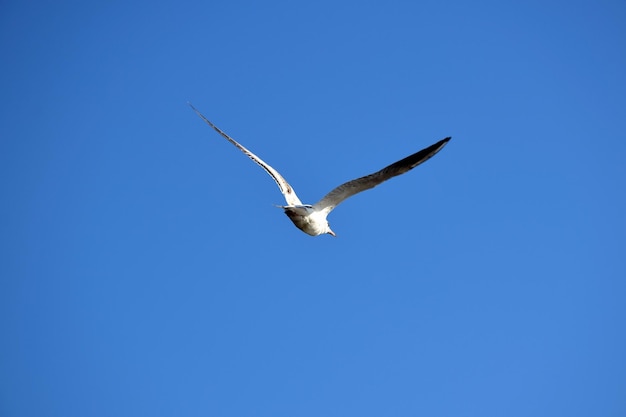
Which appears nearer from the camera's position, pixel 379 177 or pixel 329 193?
pixel 379 177

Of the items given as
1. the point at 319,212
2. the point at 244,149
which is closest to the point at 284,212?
the point at 319,212

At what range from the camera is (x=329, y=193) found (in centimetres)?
1485

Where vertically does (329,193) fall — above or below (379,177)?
above

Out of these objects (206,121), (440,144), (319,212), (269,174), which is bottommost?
(440,144)

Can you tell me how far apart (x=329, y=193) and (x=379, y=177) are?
5.73 ft

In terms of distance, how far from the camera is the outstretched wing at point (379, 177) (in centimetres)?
1288

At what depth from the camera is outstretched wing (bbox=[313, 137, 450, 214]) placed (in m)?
12.9

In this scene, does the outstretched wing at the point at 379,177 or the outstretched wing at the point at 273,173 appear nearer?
the outstretched wing at the point at 379,177

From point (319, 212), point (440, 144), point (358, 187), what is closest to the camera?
point (440, 144)

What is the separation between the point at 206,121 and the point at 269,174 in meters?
2.33

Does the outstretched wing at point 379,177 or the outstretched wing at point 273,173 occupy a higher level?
the outstretched wing at point 273,173

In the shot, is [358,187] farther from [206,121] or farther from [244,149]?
[206,121]

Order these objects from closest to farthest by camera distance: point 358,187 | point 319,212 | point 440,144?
point 440,144 < point 358,187 < point 319,212

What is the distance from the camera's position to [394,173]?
13.3m
